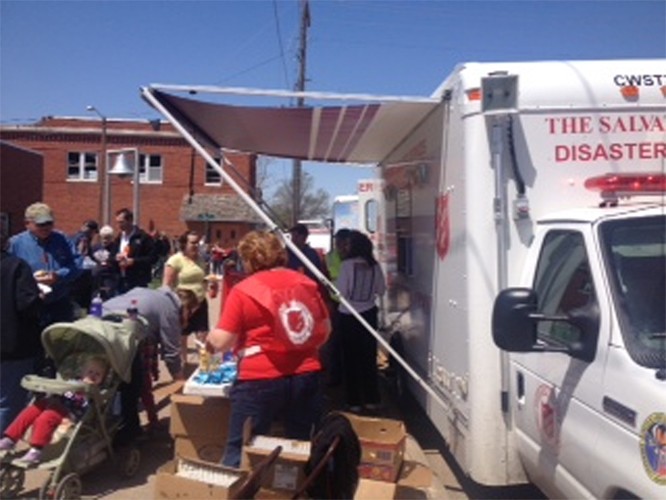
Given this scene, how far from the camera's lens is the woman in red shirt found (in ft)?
14.2

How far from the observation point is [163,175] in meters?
41.4

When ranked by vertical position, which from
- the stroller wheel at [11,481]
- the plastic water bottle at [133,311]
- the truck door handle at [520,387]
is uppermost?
the plastic water bottle at [133,311]

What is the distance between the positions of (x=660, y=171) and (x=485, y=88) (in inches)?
45.1

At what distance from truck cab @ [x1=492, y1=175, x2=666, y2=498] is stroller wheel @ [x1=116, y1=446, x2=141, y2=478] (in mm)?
2939

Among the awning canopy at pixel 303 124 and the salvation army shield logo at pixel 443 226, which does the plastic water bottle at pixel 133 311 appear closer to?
the awning canopy at pixel 303 124

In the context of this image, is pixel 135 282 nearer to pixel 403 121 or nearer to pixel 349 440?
pixel 403 121

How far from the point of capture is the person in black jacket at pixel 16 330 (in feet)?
17.5

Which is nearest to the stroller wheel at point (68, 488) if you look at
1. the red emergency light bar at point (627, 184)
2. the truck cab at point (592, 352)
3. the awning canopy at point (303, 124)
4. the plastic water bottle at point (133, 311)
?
the plastic water bottle at point (133, 311)

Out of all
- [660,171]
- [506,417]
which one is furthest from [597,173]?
[506,417]

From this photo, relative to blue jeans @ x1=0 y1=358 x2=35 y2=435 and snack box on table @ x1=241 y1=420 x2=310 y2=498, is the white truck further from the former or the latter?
blue jeans @ x1=0 y1=358 x2=35 y2=435

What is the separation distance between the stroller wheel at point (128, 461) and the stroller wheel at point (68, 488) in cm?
55

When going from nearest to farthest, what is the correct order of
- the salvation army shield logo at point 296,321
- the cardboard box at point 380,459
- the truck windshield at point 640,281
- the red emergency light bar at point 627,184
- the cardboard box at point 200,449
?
the truck windshield at point 640,281
the red emergency light bar at point 627,184
the salvation army shield logo at point 296,321
the cardboard box at point 380,459
the cardboard box at point 200,449

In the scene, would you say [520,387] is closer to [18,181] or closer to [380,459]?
[380,459]

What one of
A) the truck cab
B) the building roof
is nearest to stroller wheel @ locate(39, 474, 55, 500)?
the truck cab
